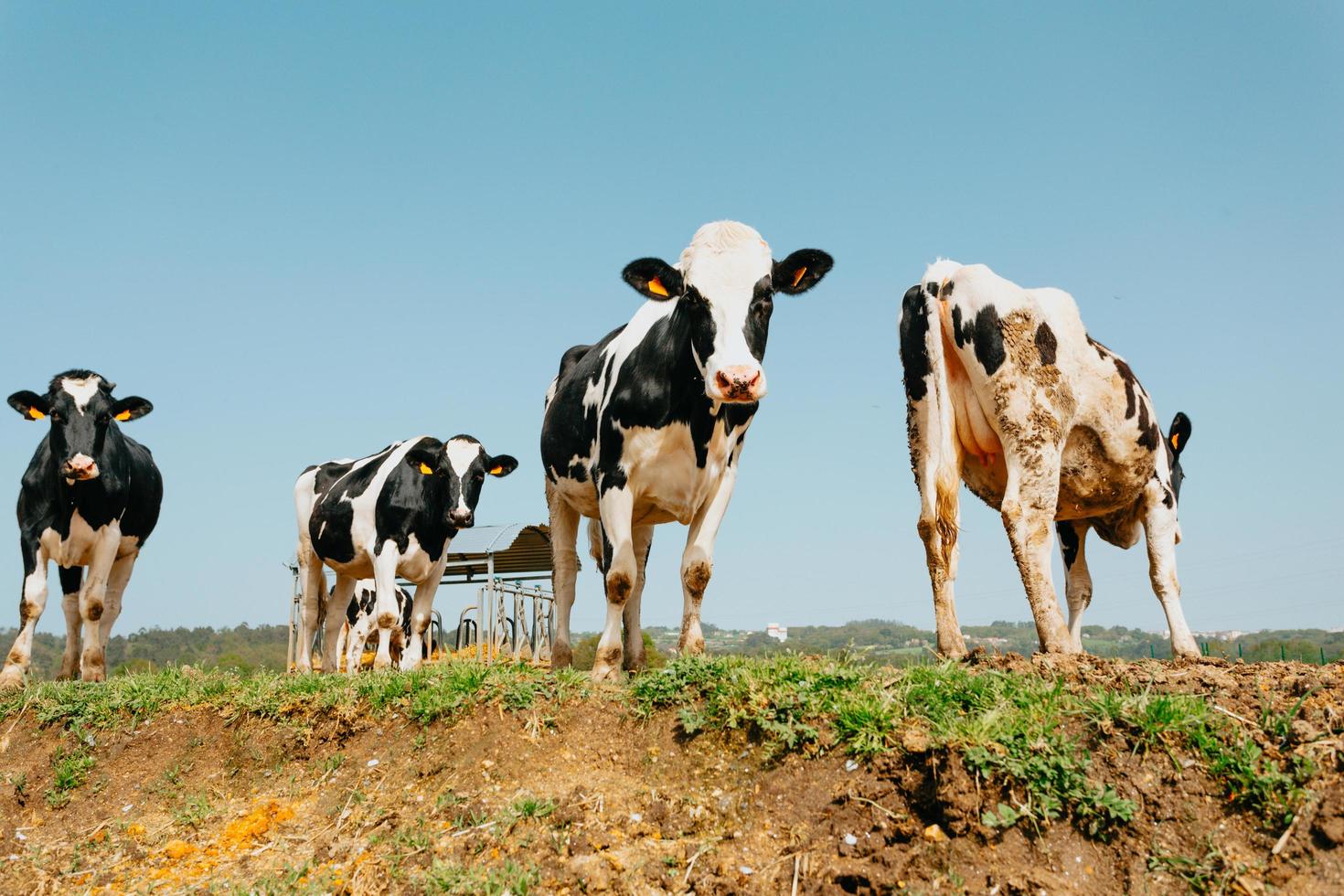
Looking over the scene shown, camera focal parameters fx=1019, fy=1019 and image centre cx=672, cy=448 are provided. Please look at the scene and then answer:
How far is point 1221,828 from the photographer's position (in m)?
3.79

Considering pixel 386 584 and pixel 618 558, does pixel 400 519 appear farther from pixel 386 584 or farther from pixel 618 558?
pixel 618 558

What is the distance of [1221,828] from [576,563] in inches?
257

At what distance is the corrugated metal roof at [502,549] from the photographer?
957 inches

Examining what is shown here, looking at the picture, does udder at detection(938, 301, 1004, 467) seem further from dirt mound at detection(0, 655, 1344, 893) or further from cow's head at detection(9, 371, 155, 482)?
cow's head at detection(9, 371, 155, 482)

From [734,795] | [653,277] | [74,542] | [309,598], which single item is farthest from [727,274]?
[309,598]

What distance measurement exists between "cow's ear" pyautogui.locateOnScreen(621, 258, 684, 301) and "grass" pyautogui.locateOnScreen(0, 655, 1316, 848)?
291cm

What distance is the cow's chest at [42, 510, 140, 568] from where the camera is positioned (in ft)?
34.7

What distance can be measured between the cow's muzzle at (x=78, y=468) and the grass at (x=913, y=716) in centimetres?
385

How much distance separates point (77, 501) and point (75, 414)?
35.6 inches

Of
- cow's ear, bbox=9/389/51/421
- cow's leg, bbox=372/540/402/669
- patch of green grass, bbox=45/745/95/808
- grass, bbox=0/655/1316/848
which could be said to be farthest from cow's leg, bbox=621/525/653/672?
cow's ear, bbox=9/389/51/421

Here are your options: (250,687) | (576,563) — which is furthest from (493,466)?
(250,687)

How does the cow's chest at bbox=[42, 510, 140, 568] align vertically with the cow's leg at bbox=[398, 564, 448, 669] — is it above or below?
above

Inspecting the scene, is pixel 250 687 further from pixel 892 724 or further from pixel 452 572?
pixel 452 572

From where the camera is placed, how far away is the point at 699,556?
757cm
